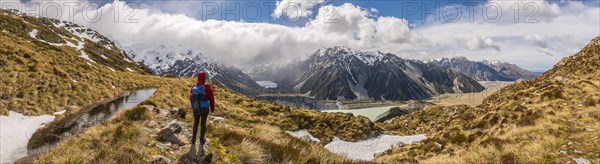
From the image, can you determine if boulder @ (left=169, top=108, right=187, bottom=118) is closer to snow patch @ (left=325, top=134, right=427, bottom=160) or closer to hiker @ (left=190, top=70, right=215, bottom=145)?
hiker @ (left=190, top=70, right=215, bottom=145)

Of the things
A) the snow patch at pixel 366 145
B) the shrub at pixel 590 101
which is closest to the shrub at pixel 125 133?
the snow patch at pixel 366 145

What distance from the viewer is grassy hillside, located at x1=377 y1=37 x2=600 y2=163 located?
12.2 m

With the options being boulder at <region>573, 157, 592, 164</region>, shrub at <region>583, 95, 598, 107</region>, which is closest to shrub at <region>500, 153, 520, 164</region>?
boulder at <region>573, 157, 592, 164</region>

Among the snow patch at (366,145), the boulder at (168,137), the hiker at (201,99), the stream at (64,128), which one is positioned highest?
the hiker at (201,99)

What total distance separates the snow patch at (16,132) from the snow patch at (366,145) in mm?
19843

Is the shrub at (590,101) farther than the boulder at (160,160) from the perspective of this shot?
Yes

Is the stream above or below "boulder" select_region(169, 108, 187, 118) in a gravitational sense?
below

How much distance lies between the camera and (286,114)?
120 ft

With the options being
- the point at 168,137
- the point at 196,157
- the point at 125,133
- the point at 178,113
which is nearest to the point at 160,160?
the point at 196,157

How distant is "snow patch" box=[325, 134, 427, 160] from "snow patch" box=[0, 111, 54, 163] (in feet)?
65.1

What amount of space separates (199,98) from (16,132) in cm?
1535

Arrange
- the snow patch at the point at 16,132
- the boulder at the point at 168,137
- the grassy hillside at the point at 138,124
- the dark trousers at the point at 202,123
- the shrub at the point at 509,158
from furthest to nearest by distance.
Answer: the snow patch at the point at 16,132 < the shrub at the point at 509,158 < the boulder at the point at 168,137 < the dark trousers at the point at 202,123 < the grassy hillside at the point at 138,124

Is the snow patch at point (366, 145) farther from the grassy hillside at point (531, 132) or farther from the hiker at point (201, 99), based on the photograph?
the hiker at point (201, 99)

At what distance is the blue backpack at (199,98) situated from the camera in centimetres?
1159
